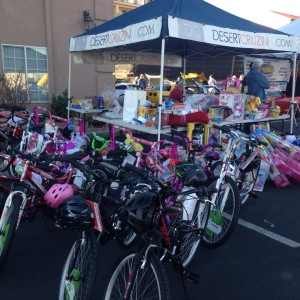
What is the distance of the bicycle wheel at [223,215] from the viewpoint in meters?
3.31

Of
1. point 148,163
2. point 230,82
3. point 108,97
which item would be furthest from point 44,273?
point 230,82

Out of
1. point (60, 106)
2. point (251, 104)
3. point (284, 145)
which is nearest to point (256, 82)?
point (251, 104)

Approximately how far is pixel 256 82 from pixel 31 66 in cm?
671

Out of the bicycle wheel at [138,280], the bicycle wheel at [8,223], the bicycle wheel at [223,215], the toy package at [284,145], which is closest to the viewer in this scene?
the bicycle wheel at [138,280]

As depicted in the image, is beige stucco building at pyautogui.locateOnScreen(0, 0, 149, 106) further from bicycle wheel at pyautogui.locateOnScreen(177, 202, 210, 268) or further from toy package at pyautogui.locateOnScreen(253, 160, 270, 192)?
bicycle wheel at pyautogui.locateOnScreen(177, 202, 210, 268)

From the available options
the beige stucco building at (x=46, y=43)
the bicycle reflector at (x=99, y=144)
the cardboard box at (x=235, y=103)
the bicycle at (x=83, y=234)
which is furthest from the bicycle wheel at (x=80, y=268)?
the beige stucco building at (x=46, y=43)

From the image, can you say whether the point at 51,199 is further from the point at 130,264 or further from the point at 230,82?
the point at 230,82

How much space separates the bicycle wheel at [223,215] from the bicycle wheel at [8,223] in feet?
5.94

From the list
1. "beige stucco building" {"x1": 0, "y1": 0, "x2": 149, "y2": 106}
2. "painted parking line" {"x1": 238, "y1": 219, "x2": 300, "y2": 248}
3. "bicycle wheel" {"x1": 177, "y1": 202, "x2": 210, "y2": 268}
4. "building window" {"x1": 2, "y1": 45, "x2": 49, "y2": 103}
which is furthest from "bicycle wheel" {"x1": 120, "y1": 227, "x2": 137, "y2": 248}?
"beige stucco building" {"x1": 0, "y1": 0, "x2": 149, "y2": 106}

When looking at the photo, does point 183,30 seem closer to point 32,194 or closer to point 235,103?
point 235,103

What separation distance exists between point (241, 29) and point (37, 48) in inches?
267

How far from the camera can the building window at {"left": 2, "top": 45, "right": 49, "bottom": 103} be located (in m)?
9.91

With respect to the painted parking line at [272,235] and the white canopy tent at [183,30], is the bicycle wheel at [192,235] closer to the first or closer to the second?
the painted parking line at [272,235]

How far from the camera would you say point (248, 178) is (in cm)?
444
